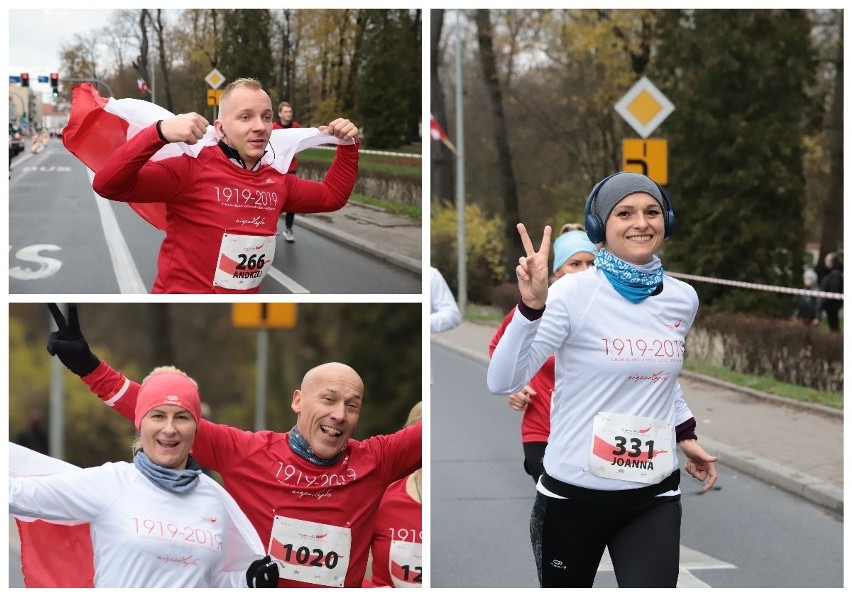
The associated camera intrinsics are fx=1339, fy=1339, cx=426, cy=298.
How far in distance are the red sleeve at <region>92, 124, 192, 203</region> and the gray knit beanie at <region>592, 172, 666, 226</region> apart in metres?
1.29

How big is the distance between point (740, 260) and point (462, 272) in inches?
245

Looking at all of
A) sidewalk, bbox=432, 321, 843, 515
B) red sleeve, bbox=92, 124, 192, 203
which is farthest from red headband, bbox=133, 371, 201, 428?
sidewalk, bbox=432, 321, 843, 515

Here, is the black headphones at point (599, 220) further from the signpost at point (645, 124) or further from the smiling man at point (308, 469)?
the signpost at point (645, 124)

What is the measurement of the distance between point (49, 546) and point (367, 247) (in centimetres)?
144

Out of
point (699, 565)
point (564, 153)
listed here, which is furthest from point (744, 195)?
point (699, 565)

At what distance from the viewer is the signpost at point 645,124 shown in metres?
12.5

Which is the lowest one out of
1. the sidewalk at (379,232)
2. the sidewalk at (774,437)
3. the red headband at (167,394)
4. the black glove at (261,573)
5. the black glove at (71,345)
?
the sidewalk at (774,437)

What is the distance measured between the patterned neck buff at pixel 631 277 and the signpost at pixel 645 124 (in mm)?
8544

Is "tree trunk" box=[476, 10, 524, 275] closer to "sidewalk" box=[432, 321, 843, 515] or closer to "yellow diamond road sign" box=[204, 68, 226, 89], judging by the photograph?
"sidewalk" box=[432, 321, 843, 515]

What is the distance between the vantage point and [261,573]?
3.92 metres

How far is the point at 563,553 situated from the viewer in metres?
4.08

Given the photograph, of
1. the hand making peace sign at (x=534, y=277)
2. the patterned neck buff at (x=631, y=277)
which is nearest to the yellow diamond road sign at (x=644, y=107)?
the patterned neck buff at (x=631, y=277)

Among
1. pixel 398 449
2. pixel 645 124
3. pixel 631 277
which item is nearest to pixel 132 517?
pixel 398 449

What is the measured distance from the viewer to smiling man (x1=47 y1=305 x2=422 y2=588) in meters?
3.97
